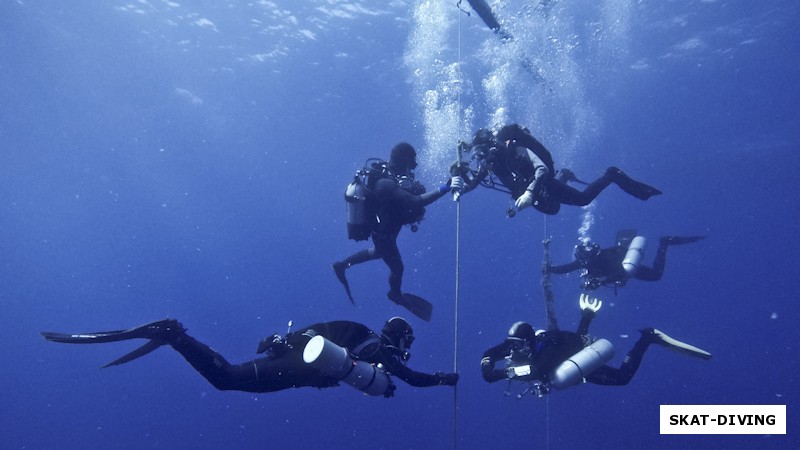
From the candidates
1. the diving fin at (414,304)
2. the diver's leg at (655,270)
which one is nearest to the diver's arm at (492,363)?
the diving fin at (414,304)

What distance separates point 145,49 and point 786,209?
51198 mm

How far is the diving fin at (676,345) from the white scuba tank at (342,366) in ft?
19.2

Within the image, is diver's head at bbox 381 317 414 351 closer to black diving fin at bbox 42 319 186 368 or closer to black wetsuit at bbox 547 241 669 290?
black diving fin at bbox 42 319 186 368

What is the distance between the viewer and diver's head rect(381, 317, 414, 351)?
6.85 metres

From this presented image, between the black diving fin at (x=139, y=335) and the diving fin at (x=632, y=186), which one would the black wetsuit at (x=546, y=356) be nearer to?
the diving fin at (x=632, y=186)

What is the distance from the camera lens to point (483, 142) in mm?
8242

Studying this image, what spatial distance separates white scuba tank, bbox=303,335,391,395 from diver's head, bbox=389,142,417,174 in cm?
419

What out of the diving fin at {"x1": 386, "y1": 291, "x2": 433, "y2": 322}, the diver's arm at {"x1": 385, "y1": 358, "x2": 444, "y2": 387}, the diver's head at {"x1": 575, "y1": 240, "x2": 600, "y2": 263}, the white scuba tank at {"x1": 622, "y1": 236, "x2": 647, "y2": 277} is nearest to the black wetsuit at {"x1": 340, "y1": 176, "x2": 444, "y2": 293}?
the diving fin at {"x1": 386, "y1": 291, "x2": 433, "y2": 322}

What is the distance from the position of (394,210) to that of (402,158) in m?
1.04

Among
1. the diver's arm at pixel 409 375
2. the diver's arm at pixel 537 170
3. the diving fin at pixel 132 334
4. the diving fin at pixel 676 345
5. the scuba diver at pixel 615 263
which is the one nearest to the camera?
the diving fin at pixel 132 334

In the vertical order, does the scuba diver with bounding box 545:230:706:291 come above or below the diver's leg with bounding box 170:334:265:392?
above

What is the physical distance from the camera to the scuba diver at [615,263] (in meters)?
12.8

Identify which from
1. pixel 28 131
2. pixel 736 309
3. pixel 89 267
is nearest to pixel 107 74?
pixel 28 131

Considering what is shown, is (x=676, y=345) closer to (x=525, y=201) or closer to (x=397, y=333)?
(x=525, y=201)
